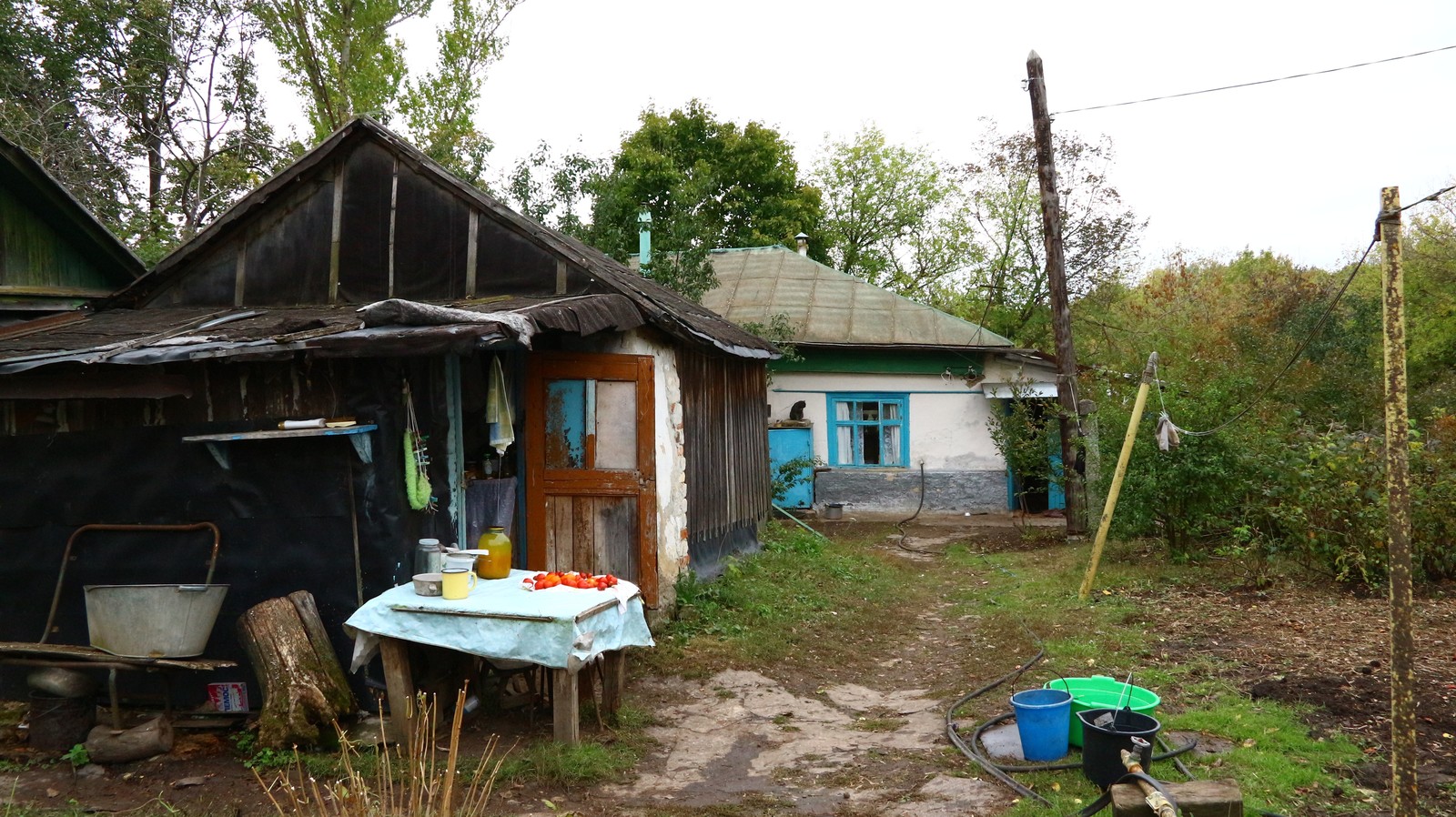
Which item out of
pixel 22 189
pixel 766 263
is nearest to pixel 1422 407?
pixel 766 263

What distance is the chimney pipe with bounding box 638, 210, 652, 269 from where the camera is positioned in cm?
1477

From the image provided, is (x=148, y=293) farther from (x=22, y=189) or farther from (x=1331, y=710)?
(x=1331, y=710)

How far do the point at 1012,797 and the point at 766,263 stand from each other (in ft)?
54.8

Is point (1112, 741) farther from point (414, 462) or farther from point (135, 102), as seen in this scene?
point (135, 102)

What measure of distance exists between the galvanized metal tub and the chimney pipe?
384 inches

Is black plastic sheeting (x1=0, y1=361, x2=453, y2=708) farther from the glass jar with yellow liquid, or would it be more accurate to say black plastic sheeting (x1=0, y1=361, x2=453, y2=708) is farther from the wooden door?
the wooden door

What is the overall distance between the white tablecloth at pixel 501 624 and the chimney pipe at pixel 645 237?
9.55 m

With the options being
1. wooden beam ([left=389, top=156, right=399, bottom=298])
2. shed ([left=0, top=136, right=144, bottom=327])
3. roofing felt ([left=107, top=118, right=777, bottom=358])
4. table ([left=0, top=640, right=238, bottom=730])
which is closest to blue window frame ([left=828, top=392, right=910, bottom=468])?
roofing felt ([left=107, top=118, right=777, bottom=358])

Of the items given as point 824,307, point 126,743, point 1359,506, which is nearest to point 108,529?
point 126,743

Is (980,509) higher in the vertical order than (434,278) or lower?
lower

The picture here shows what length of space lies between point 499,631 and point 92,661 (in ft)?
8.16

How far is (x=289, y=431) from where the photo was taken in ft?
19.7

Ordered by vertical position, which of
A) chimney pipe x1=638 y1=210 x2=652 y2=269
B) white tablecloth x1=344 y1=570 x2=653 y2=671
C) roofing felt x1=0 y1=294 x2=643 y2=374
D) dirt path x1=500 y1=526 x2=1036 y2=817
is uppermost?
chimney pipe x1=638 y1=210 x2=652 y2=269

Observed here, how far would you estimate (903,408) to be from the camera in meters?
17.6
